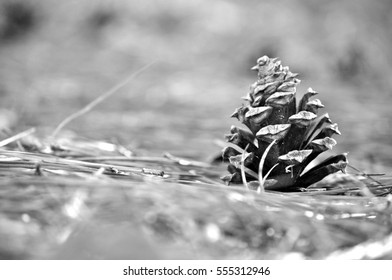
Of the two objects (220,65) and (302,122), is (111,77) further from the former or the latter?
(302,122)

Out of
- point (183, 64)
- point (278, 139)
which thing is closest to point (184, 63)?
point (183, 64)

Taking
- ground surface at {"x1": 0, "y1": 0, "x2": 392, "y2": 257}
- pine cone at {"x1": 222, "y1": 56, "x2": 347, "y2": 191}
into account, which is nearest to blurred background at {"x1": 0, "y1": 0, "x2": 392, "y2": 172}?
ground surface at {"x1": 0, "y1": 0, "x2": 392, "y2": 257}

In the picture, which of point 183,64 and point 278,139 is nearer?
point 278,139

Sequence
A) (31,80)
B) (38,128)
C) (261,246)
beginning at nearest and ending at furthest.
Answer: (261,246)
(38,128)
(31,80)

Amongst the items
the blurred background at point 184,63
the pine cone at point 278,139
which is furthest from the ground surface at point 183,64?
the pine cone at point 278,139

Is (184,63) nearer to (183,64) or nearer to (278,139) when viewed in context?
(183,64)

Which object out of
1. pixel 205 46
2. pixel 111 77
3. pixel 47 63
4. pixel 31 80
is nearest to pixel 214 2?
pixel 205 46
